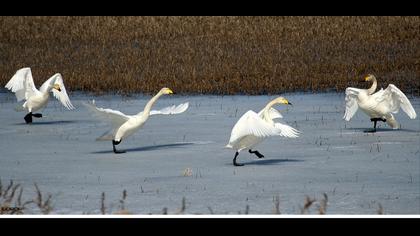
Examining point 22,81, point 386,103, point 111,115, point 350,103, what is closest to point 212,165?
point 111,115

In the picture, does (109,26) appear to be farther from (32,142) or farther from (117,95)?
(32,142)

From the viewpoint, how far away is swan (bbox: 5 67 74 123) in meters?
14.4

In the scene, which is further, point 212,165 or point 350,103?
point 350,103

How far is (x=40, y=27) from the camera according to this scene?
1267 inches

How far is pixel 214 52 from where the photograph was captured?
25.8 meters

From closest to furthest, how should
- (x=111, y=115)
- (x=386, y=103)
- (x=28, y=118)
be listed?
(x=111, y=115) → (x=386, y=103) → (x=28, y=118)

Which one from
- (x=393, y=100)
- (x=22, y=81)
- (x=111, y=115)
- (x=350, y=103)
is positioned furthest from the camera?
(x=22, y=81)

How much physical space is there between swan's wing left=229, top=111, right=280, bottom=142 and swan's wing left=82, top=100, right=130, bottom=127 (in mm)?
2006

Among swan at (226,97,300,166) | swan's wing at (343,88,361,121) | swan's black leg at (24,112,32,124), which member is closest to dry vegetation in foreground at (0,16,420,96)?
swan's black leg at (24,112,32,124)

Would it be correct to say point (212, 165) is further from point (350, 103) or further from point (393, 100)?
point (350, 103)

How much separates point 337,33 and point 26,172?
20.5 meters

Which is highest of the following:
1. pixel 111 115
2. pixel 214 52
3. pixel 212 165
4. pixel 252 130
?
pixel 214 52

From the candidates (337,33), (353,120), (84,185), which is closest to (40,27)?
(337,33)

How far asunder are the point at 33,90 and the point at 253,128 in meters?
6.30
